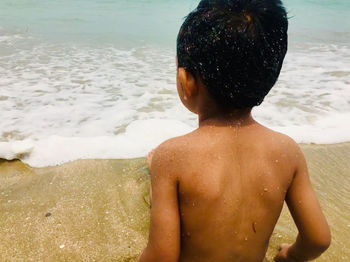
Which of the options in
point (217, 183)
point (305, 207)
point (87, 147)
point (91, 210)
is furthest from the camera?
point (87, 147)

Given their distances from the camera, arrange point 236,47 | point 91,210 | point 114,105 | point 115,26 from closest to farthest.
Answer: point 236,47
point 91,210
point 114,105
point 115,26

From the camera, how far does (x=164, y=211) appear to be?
1.23 meters

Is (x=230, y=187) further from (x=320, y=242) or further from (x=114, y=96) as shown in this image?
(x=114, y=96)

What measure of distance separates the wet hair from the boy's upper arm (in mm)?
350

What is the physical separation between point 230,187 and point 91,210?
4.20 ft

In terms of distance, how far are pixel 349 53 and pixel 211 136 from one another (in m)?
7.61

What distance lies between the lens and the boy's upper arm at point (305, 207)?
1.30 m

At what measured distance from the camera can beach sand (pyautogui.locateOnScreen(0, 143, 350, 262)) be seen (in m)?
1.87

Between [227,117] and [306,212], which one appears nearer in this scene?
[227,117]

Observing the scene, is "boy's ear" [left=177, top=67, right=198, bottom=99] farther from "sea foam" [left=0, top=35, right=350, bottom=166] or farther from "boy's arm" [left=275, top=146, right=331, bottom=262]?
"sea foam" [left=0, top=35, right=350, bottom=166]

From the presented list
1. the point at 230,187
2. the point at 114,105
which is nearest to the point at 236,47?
the point at 230,187

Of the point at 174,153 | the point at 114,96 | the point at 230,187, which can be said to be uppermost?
the point at 174,153

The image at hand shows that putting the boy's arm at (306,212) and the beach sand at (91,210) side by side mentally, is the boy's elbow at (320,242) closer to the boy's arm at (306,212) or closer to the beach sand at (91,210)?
Result: the boy's arm at (306,212)

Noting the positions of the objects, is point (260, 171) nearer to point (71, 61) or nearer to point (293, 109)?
point (293, 109)
